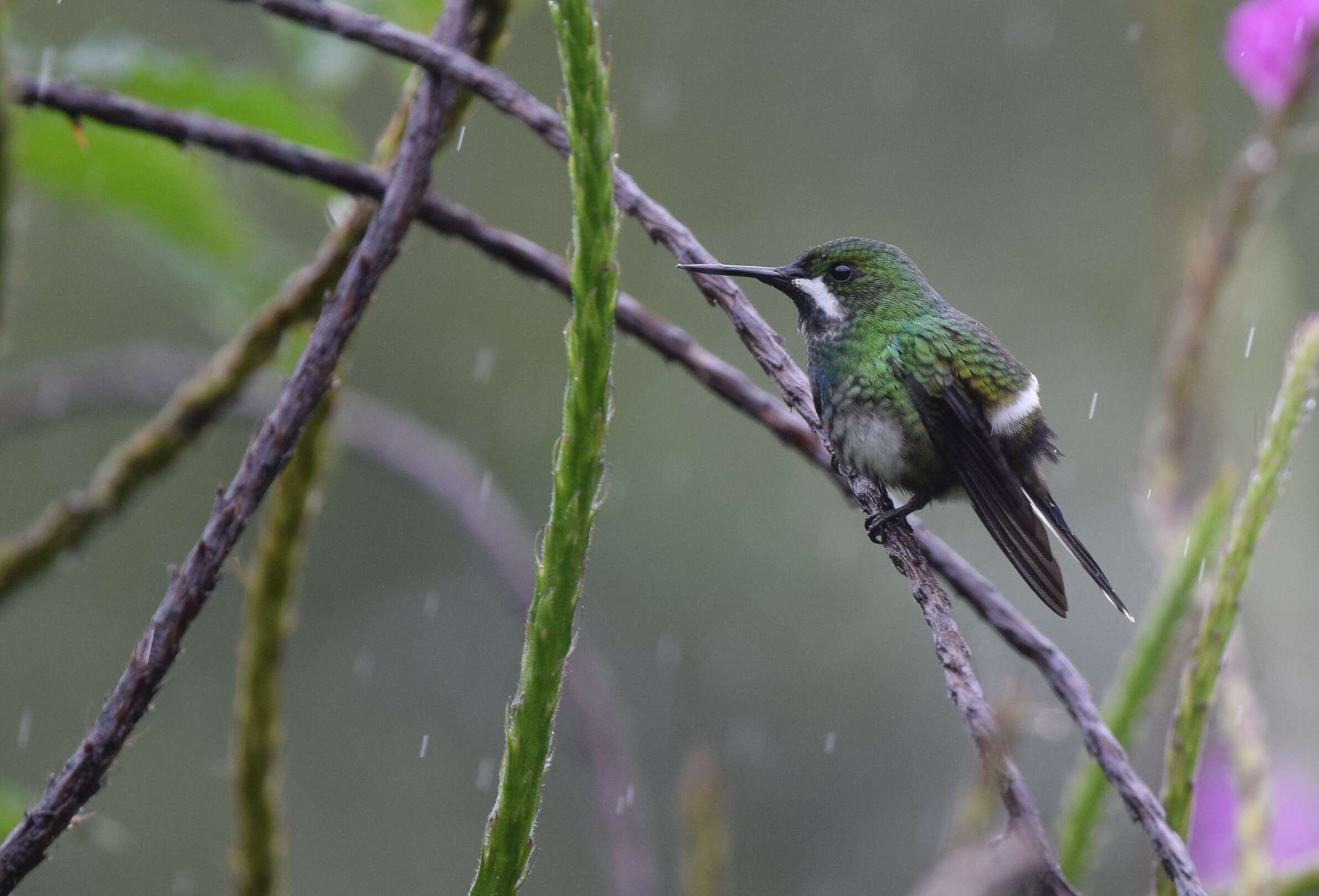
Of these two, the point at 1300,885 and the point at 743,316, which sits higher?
the point at 743,316

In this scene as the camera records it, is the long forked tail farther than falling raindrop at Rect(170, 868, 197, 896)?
No

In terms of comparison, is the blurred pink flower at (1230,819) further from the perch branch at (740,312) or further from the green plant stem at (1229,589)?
the perch branch at (740,312)

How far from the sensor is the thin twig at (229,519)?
1066 millimetres

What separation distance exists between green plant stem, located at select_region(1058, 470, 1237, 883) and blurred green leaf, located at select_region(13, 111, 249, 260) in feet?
5.26

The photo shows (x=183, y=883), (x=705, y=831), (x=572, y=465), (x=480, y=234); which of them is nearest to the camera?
(x=572, y=465)

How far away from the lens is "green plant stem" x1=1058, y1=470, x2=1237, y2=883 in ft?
5.33

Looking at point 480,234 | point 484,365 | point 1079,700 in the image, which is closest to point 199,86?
point 480,234

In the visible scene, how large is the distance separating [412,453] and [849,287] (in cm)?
95

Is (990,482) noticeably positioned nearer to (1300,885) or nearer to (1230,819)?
(1300,885)

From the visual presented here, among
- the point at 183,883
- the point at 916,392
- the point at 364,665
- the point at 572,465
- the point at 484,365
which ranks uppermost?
the point at 484,365

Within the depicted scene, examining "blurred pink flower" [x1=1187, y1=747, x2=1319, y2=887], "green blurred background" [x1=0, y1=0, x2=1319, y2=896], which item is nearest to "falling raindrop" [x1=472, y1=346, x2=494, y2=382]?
"green blurred background" [x1=0, y1=0, x2=1319, y2=896]

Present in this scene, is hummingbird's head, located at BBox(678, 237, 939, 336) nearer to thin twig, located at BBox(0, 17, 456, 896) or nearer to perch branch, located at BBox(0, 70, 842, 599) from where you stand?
perch branch, located at BBox(0, 70, 842, 599)

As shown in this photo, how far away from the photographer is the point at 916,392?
2027 mm

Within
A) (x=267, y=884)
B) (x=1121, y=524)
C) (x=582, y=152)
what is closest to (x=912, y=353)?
(x=582, y=152)
